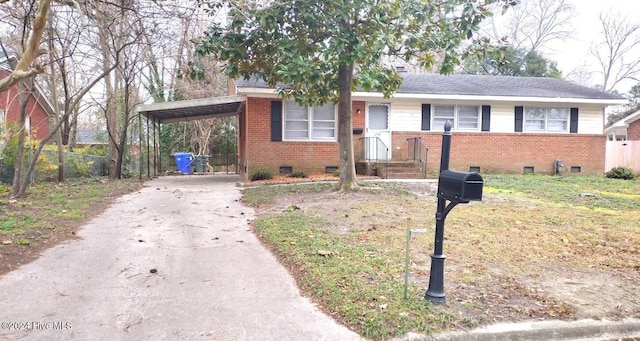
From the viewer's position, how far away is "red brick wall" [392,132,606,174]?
672 inches

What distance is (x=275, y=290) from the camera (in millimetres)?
4293

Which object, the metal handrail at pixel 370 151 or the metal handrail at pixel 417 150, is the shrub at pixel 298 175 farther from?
the metal handrail at pixel 417 150

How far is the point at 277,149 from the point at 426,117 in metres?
6.12

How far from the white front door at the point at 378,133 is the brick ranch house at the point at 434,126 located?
0.04 metres

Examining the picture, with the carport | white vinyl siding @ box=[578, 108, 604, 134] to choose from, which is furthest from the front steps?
white vinyl siding @ box=[578, 108, 604, 134]

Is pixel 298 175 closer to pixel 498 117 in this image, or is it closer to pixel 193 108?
pixel 193 108

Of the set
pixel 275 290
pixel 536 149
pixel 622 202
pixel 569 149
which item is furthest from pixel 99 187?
pixel 569 149

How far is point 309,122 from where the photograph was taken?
15750 millimetres

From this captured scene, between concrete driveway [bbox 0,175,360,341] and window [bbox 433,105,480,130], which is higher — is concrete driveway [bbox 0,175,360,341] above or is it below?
below

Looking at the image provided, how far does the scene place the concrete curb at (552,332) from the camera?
324 centimetres

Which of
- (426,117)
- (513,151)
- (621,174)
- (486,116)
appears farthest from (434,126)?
(621,174)

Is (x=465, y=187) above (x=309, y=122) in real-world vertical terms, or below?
below

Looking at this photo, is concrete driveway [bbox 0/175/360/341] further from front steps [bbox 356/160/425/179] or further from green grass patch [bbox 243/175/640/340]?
front steps [bbox 356/160/425/179]

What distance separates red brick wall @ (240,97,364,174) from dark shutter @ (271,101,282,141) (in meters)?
0.13
